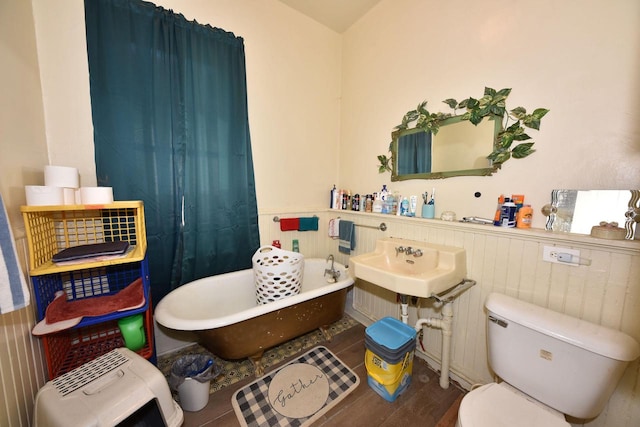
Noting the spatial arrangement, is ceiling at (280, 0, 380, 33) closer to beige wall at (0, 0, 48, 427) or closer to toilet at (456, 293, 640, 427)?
beige wall at (0, 0, 48, 427)

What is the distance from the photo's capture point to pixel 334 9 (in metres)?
2.02

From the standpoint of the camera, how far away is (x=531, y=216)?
47.9 inches

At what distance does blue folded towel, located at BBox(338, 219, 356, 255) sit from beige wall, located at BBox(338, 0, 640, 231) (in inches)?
23.1

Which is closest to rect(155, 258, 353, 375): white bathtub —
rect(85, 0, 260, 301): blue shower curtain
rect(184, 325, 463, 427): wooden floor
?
rect(85, 0, 260, 301): blue shower curtain

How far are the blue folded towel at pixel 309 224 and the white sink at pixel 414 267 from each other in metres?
0.78

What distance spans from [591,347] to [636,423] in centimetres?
47

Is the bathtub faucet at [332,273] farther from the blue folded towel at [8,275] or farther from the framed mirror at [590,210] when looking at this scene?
the blue folded towel at [8,275]

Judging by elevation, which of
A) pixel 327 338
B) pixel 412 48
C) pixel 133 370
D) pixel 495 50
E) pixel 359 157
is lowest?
pixel 327 338

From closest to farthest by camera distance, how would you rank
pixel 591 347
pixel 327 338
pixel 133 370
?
pixel 591 347
pixel 133 370
pixel 327 338

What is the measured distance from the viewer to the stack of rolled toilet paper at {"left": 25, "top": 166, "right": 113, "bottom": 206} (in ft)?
3.35

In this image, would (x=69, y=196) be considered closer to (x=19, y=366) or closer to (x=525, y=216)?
(x=19, y=366)

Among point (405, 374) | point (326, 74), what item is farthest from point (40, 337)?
point (326, 74)

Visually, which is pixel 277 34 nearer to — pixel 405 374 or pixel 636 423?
pixel 405 374

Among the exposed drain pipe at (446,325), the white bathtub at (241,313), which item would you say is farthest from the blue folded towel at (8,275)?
the exposed drain pipe at (446,325)
